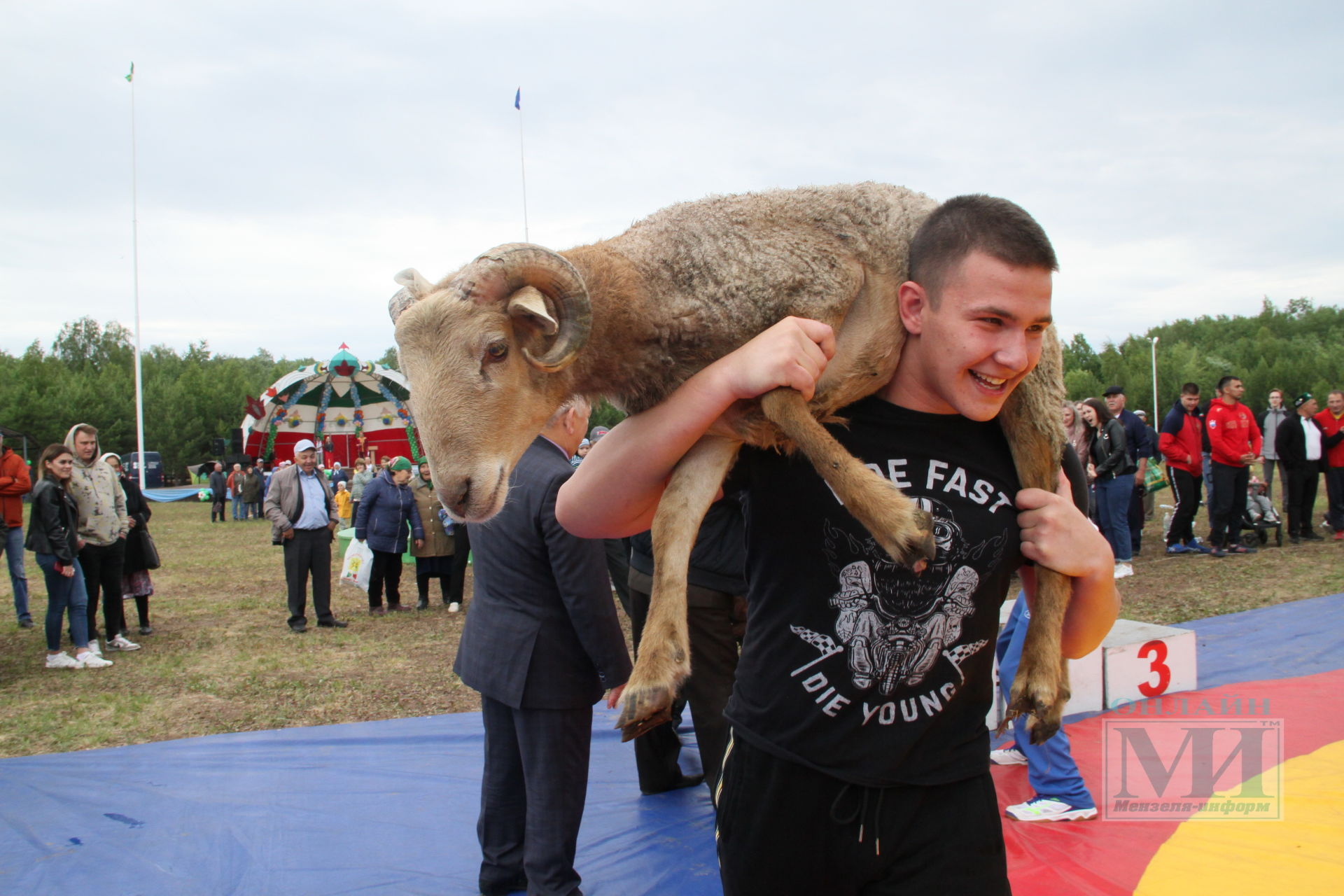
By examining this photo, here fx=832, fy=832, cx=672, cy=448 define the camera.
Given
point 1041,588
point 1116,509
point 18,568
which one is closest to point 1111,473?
point 1116,509

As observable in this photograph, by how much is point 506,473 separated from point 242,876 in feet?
12.3

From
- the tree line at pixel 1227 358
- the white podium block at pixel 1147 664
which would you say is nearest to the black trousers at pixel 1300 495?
the white podium block at pixel 1147 664

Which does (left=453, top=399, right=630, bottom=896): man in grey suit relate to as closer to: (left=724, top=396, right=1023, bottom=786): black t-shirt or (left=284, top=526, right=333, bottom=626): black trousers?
(left=724, top=396, right=1023, bottom=786): black t-shirt

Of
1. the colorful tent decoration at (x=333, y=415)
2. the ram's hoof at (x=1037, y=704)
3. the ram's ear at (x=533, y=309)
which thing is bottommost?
the ram's hoof at (x=1037, y=704)

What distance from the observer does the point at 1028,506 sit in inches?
79.2

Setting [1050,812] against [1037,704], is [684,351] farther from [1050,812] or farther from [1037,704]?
[1050,812]

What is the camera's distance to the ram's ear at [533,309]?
1926 mm

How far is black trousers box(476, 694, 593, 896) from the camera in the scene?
156 inches

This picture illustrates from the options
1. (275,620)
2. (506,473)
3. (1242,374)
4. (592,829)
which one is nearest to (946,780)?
(506,473)

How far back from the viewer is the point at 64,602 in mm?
8875

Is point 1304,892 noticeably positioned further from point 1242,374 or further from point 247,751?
point 1242,374

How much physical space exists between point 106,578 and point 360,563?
3252 millimetres

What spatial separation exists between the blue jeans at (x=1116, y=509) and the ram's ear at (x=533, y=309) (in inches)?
426

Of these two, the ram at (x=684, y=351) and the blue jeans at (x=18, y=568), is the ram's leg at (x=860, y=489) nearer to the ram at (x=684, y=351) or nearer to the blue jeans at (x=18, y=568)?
the ram at (x=684, y=351)
